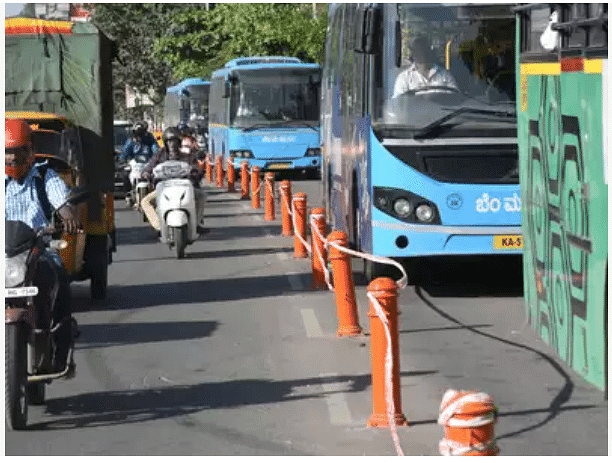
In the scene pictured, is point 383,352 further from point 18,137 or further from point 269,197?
point 269,197

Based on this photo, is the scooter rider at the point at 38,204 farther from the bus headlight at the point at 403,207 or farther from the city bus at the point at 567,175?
the bus headlight at the point at 403,207

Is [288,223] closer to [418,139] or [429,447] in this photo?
[418,139]

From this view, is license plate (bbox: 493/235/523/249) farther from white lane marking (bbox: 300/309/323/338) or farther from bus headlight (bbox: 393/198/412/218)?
white lane marking (bbox: 300/309/323/338)

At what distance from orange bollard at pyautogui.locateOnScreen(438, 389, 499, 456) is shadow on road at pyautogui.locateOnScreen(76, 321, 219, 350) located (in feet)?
22.6

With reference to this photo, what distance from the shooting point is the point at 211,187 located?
44.0 meters

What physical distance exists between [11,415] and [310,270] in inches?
390

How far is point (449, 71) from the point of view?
1550cm

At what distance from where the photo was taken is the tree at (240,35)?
54.6 meters

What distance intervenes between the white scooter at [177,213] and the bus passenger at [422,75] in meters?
5.67

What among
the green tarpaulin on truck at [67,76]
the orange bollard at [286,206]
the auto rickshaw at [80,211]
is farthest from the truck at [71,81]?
the orange bollard at [286,206]

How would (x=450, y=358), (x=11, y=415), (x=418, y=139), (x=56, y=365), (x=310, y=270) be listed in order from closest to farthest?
(x=11, y=415), (x=56, y=365), (x=450, y=358), (x=418, y=139), (x=310, y=270)

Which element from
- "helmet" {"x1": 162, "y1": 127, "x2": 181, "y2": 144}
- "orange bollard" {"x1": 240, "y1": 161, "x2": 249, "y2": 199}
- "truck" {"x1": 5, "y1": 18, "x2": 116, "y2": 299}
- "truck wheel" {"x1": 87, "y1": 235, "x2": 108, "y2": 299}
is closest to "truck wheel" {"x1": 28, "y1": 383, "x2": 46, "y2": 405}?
"truck wheel" {"x1": 87, "y1": 235, "x2": 108, "y2": 299}

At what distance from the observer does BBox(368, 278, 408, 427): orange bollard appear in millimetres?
9000

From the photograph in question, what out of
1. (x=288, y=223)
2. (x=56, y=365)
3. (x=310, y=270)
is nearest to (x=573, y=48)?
(x=56, y=365)
